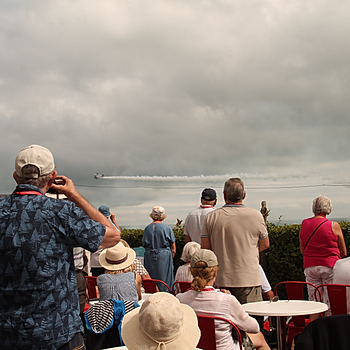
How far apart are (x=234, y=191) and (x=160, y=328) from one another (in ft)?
7.63

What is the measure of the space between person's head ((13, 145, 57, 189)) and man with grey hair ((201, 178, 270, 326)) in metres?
2.19

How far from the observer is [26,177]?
2.16 meters

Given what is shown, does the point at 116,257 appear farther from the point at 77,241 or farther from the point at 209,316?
the point at 77,241

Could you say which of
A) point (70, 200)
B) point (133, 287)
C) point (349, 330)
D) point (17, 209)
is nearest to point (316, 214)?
point (133, 287)

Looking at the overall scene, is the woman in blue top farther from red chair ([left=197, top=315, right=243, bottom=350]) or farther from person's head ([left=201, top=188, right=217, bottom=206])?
red chair ([left=197, top=315, right=243, bottom=350])

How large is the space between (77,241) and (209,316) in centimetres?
132

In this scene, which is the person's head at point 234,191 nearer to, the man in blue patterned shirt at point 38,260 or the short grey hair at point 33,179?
the man in blue patterned shirt at point 38,260

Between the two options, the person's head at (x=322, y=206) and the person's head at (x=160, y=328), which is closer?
the person's head at (x=160, y=328)

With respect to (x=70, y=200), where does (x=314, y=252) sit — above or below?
below

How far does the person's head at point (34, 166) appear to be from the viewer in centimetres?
214

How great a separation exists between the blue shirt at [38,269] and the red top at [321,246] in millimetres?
3936

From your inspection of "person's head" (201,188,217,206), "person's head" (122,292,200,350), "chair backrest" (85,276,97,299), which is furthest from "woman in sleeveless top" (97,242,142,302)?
"person's head" (122,292,200,350)

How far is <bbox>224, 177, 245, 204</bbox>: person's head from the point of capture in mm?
4062

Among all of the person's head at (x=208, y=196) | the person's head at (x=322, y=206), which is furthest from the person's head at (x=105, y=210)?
the person's head at (x=322, y=206)
